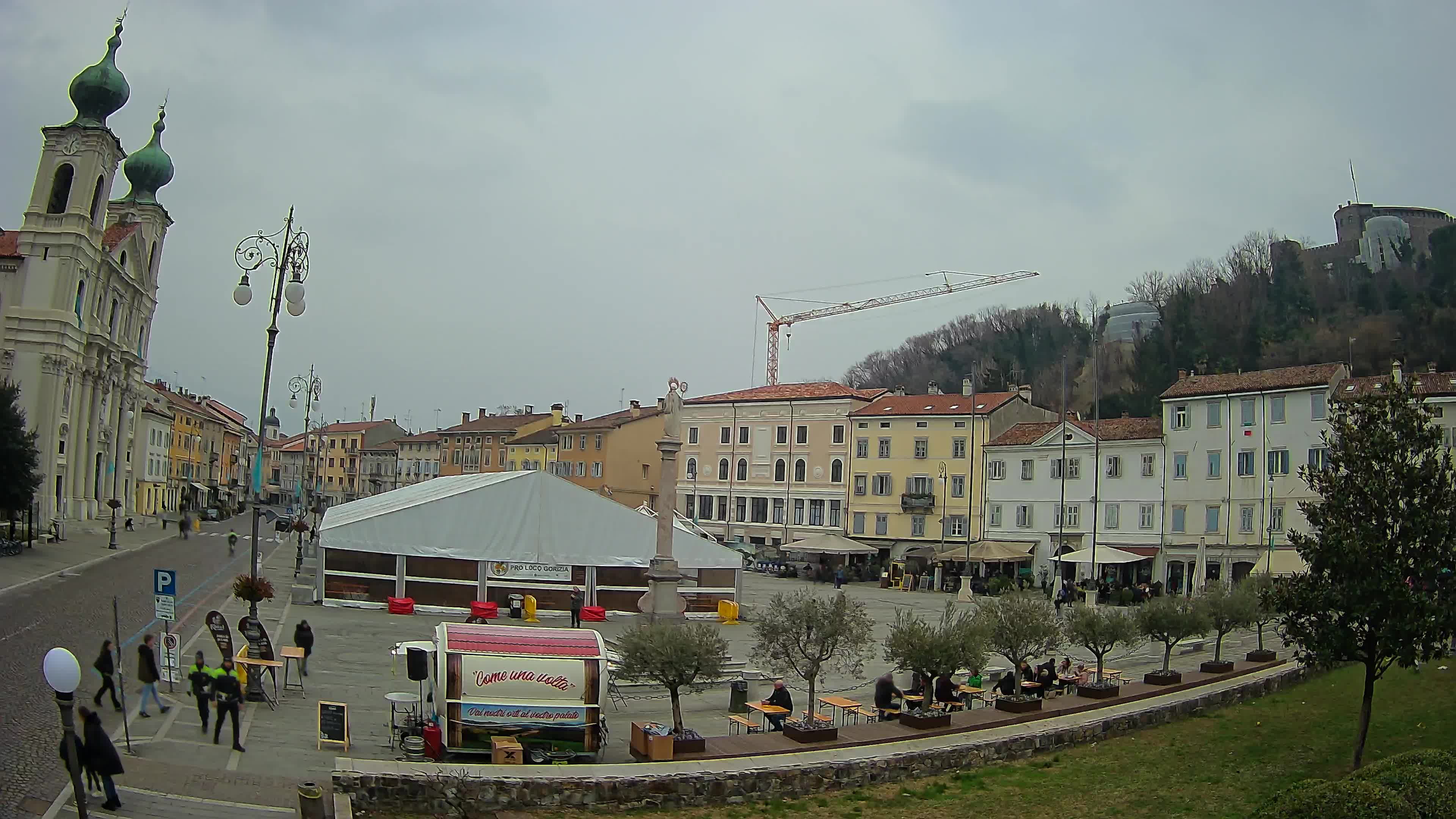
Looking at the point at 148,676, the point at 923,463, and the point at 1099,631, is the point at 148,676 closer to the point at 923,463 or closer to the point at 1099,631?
the point at 1099,631

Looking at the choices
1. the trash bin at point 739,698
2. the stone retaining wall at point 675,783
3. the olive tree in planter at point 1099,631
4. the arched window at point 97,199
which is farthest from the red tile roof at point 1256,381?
the arched window at point 97,199

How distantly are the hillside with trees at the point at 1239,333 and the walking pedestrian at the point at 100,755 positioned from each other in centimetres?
6098

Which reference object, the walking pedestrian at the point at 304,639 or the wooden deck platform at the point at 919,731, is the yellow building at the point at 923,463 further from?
the walking pedestrian at the point at 304,639

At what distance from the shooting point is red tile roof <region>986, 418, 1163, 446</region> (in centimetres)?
5503

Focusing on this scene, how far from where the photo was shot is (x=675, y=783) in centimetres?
1452

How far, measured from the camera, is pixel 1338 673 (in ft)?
80.7

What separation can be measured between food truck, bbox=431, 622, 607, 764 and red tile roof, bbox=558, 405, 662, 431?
65.7 meters

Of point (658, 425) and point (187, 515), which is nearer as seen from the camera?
point (187, 515)

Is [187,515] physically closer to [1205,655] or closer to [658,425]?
[658,425]

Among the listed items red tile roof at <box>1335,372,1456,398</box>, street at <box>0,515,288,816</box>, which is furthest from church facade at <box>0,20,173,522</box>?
red tile roof at <box>1335,372,1456,398</box>

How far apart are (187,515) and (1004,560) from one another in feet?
160

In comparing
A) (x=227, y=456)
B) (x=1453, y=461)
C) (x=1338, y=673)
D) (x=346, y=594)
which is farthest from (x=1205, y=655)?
(x=227, y=456)

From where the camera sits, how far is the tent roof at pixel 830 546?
57000 millimetres

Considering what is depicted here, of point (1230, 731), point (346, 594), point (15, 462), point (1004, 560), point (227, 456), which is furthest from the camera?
point (227, 456)
